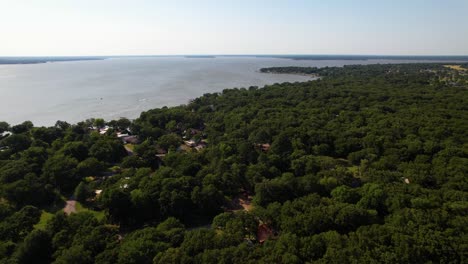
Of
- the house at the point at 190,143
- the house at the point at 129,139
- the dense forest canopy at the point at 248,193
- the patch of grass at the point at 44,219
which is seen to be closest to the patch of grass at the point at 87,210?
the dense forest canopy at the point at 248,193

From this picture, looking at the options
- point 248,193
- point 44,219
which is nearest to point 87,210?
point 44,219

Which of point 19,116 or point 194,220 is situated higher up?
point 19,116

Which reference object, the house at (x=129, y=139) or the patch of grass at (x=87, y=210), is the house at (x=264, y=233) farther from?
the house at (x=129, y=139)

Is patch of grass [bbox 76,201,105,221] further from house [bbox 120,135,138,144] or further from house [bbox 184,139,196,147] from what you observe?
house [bbox 184,139,196,147]

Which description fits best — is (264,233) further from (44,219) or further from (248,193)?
(44,219)

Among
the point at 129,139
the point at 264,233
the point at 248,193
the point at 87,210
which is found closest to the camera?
the point at 264,233

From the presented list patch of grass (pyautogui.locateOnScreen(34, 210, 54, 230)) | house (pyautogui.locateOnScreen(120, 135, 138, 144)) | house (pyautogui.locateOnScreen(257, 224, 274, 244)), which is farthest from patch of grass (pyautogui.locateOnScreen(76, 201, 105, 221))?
house (pyautogui.locateOnScreen(120, 135, 138, 144))

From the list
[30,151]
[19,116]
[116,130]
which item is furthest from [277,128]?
[19,116]

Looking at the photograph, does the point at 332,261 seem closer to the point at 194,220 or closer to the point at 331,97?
the point at 194,220
